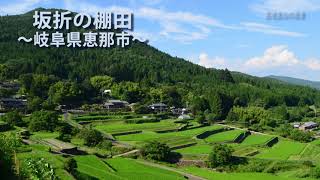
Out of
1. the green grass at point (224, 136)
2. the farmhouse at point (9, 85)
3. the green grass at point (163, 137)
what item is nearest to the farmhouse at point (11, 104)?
the farmhouse at point (9, 85)

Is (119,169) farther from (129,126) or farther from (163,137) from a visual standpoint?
(129,126)

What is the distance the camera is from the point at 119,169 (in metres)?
31.0

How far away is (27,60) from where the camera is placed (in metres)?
81.1

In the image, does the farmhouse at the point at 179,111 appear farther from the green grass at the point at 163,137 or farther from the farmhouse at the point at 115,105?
the green grass at the point at 163,137

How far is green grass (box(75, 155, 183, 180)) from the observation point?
89.2 ft

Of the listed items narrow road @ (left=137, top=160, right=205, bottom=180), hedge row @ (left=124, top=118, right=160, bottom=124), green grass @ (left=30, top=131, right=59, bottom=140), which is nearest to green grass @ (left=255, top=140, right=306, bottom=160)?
narrow road @ (left=137, top=160, right=205, bottom=180)

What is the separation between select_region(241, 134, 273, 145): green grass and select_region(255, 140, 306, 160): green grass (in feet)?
4.05

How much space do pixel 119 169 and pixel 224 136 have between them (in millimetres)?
21573

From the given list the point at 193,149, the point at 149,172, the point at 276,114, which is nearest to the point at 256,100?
the point at 276,114

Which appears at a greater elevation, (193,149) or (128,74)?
(128,74)

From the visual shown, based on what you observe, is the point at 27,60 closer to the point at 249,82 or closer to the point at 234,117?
the point at 234,117

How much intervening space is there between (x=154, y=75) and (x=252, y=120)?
32.3 metres

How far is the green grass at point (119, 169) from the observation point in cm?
2719

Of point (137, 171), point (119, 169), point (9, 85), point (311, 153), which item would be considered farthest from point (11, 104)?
point (311, 153)
